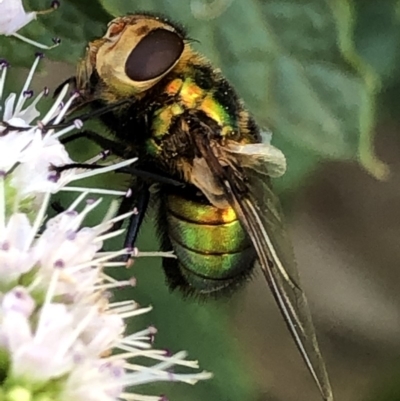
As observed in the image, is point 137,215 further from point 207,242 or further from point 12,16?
point 12,16

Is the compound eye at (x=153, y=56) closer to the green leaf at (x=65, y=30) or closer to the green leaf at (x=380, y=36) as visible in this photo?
the green leaf at (x=65, y=30)

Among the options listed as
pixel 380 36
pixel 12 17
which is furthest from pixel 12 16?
pixel 380 36

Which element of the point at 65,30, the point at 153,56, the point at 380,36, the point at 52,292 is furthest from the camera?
the point at 380,36

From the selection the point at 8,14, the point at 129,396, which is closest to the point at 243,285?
the point at 129,396

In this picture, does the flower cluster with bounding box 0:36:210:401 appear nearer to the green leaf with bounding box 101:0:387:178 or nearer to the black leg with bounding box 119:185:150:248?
the black leg with bounding box 119:185:150:248

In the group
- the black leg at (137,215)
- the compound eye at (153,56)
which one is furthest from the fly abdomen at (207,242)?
the compound eye at (153,56)

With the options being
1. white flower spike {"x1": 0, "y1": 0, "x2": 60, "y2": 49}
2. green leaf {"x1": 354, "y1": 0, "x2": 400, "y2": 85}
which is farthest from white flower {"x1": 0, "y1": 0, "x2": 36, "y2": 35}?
green leaf {"x1": 354, "y1": 0, "x2": 400, "y2": 85}
